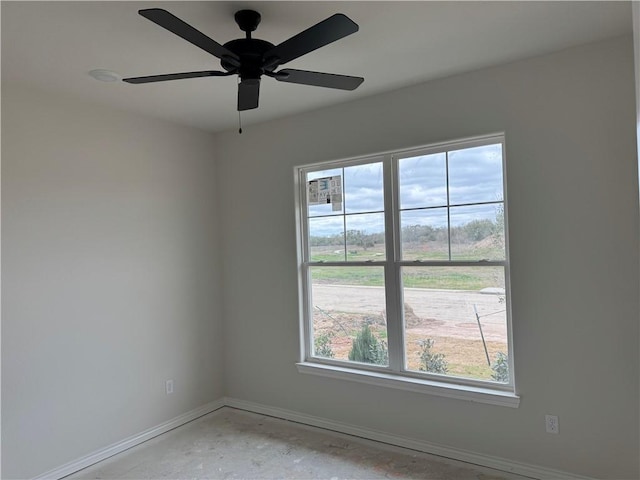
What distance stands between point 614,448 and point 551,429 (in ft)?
1.02

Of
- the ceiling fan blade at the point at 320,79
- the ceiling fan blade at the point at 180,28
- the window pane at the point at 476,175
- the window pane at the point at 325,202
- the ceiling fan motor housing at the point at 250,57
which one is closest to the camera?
the ceiling fan blade at the point at 180,28

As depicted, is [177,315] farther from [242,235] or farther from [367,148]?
[367,148]

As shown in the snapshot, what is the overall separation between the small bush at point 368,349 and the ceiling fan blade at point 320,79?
75.7 inches

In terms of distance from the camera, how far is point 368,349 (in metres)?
3.31

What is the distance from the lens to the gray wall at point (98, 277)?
2.65 m

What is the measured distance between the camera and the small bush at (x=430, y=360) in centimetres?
300

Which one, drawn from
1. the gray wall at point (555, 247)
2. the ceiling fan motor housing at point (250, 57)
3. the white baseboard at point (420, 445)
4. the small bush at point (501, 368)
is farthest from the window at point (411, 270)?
the ceiling fan motor housing at point (250, 57)

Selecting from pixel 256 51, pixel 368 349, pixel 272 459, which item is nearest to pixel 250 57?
pixel 256 51

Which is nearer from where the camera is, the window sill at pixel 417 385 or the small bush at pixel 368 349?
the window sill at pixel 417 385

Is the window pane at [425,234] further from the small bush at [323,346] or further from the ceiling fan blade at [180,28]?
the ceiling fan blade at [180,28]

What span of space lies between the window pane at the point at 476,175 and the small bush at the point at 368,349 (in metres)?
1.20

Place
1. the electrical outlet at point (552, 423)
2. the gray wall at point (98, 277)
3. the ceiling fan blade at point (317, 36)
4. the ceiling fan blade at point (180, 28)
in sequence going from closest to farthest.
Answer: the ceiling fan blade at point (180, 28) < the ceiling fan blade at point (317, 36) < the electrical outlet at point (552, 423) < the gray wall at point (98, 277)

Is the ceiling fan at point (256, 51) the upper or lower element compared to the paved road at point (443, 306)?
upper

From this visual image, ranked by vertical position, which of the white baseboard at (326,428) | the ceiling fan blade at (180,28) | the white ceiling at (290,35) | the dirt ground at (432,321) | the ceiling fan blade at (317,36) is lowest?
the white baseboard at (326,428)
